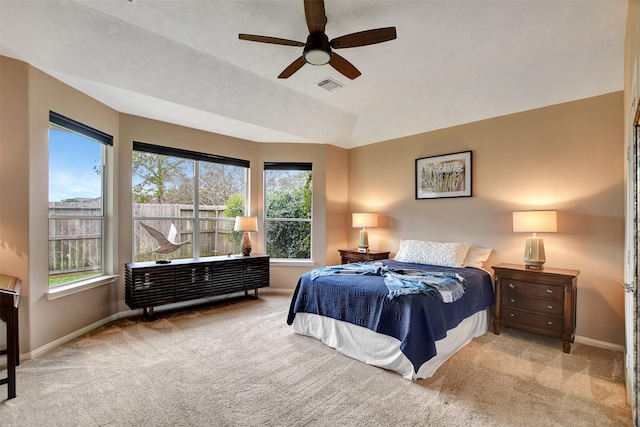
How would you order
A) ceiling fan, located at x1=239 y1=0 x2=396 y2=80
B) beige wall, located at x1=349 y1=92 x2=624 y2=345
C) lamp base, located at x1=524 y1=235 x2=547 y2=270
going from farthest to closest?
1. lamp base, located at x1=524 y1=235 x2=547 y2=270
2. beige wall, located at x1=349 y1=92 x2=624 y2=345
3. ceiling fan, located at x1=239 y1=0 x2=396 y2=80

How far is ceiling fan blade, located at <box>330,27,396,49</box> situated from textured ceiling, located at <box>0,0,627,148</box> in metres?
0.31

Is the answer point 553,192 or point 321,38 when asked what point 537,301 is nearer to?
point 553,192

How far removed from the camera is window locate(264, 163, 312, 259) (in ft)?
18.3

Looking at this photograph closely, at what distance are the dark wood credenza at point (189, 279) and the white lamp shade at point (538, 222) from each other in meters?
3.62

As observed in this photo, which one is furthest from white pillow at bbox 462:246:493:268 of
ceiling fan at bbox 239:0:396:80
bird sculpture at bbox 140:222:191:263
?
bird sculpture at bbox 140:222:191:263

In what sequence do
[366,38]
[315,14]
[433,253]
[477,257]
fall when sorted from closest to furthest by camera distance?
[315,14] < [366,38] < [477,257] < [433,253]

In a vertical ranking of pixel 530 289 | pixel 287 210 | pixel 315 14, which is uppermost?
pixel 315 14

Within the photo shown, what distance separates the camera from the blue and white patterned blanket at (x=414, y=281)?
2.75 metres

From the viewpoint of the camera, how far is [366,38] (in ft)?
7.61

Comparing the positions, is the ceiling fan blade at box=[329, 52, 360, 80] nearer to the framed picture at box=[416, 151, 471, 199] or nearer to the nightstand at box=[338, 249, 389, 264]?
the framed picture at box=[416, 151, 471, 199]

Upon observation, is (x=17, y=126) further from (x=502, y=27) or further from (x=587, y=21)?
(x=587, y=21)

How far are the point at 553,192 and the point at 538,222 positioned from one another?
0.59m

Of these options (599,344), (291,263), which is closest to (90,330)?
(291,263)

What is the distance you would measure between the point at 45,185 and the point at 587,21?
5.25m
